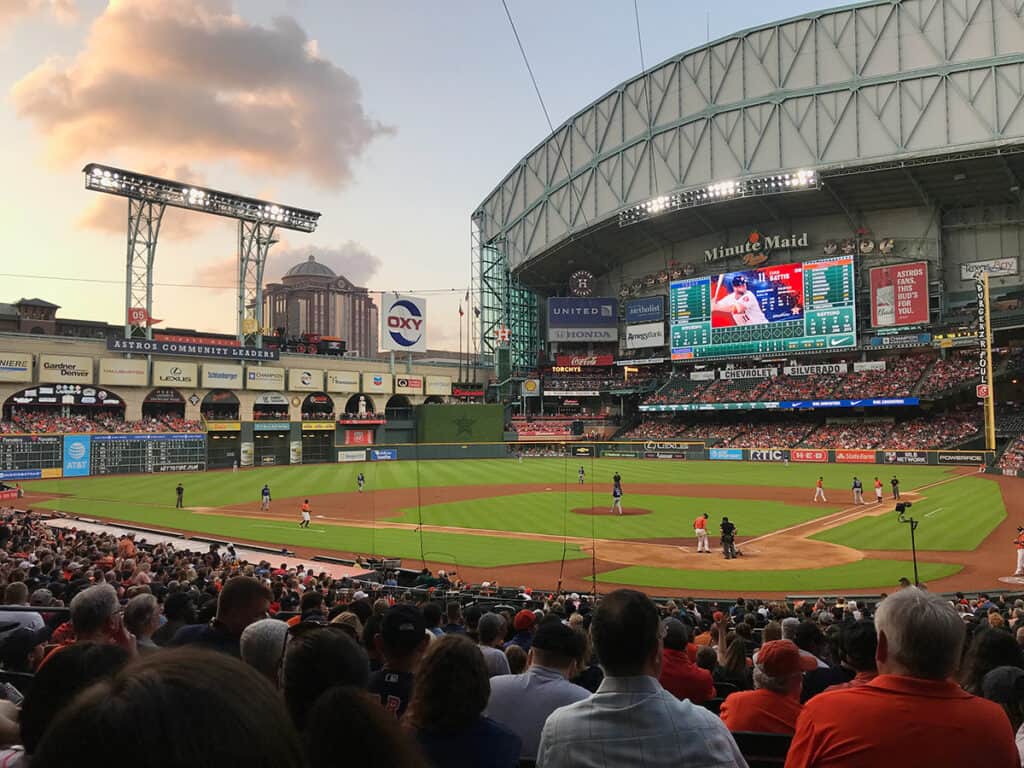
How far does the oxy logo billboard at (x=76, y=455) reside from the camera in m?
54.6

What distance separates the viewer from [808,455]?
5984 cm

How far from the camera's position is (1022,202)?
6247cm

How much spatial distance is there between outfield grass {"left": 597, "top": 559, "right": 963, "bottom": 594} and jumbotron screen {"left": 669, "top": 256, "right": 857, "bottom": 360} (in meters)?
52.3

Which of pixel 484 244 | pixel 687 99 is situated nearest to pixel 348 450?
pixel 484 244

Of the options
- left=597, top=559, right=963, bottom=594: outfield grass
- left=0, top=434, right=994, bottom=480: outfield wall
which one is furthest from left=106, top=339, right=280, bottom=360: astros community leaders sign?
left=597, top=559, right=963, bottom=594: outfield grass

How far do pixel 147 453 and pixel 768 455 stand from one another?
5474cm

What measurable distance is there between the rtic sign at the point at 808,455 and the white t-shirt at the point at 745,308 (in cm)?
1882

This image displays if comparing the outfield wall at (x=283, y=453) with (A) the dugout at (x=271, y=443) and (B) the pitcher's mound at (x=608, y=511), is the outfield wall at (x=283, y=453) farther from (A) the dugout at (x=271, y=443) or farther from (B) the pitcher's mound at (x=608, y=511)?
(B) the pitcher's mound at (x=608, y=511)

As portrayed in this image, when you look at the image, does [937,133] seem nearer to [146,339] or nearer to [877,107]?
[877,107]

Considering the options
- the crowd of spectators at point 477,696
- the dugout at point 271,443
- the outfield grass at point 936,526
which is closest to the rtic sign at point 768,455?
the outfield grass at point 936,526

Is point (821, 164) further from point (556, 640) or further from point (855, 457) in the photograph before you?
point (556, 640)

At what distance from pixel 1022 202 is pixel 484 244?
201 ft

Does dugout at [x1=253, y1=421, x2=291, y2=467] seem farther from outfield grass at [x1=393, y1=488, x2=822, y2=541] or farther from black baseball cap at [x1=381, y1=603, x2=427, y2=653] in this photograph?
black baseball cap at [x1=381, y1=603, x2=427, y2=653]

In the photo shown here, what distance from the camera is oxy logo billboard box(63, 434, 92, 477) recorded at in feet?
179
